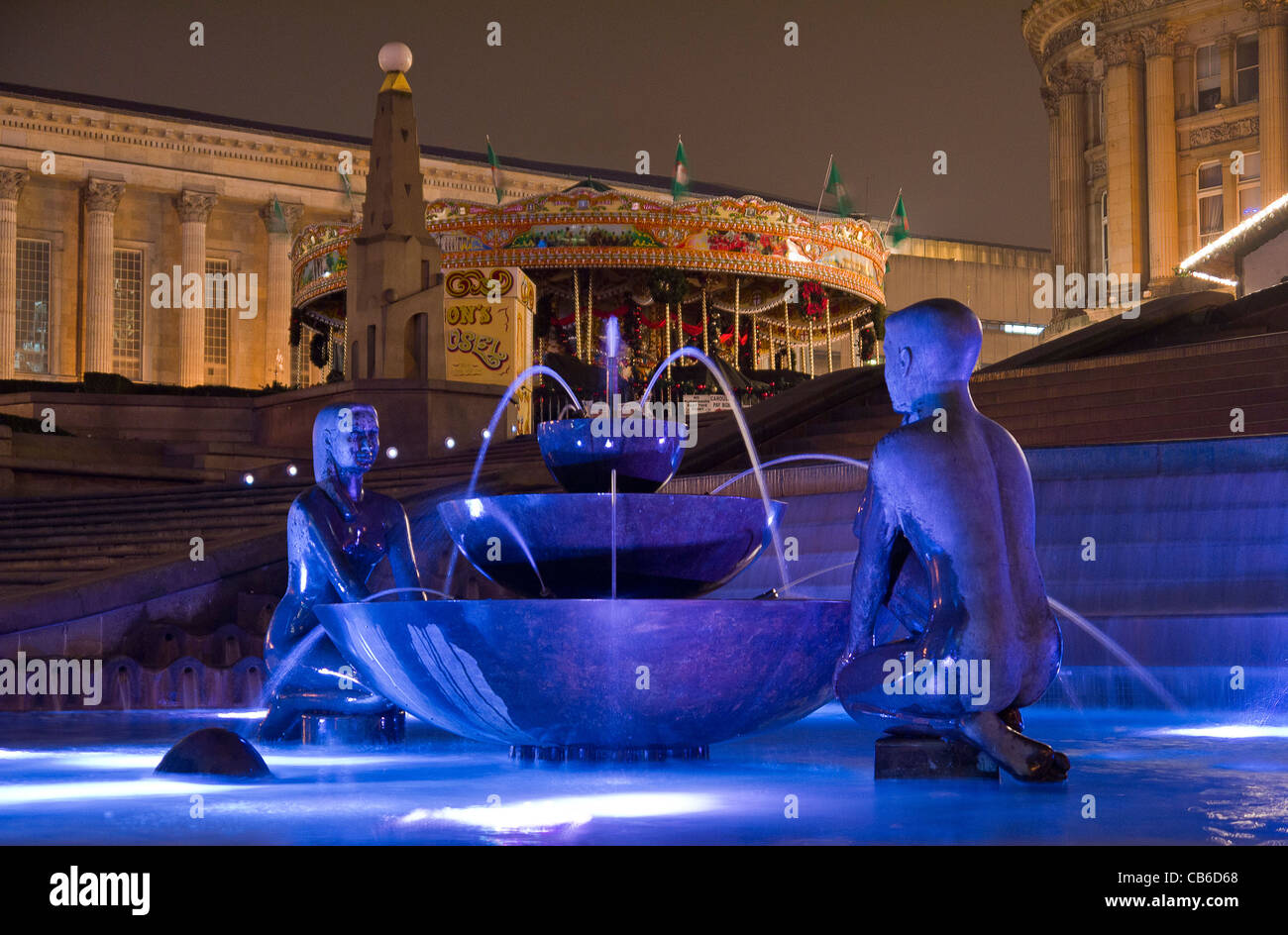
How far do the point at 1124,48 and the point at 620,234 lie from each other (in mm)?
32732

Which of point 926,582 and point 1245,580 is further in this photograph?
point 1245,580

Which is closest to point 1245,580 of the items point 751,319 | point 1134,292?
point 751,319

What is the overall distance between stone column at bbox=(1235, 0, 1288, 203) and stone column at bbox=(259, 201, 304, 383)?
37.1 m

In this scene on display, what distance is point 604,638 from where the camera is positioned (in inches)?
194

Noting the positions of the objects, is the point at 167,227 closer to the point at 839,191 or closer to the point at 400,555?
the point at 839,191

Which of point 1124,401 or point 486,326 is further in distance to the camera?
point 486,326

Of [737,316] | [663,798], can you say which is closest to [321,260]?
[737,316]

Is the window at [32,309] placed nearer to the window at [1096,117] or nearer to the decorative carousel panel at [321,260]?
the decorative carousel panel at [321,260]

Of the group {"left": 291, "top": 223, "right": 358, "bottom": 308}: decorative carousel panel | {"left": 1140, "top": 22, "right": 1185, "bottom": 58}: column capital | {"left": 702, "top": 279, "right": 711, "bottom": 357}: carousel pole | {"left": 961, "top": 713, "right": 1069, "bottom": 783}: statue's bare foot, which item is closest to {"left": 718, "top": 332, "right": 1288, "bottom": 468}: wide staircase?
{"left": 961, "top": 713, "right": 1069, "bottom": 783}: statue's bare foot

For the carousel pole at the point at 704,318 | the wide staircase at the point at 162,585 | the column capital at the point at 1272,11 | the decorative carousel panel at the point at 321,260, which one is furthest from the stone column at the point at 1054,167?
the wide staircase at the point at 162,585

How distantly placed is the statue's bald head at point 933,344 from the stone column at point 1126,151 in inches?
2072
